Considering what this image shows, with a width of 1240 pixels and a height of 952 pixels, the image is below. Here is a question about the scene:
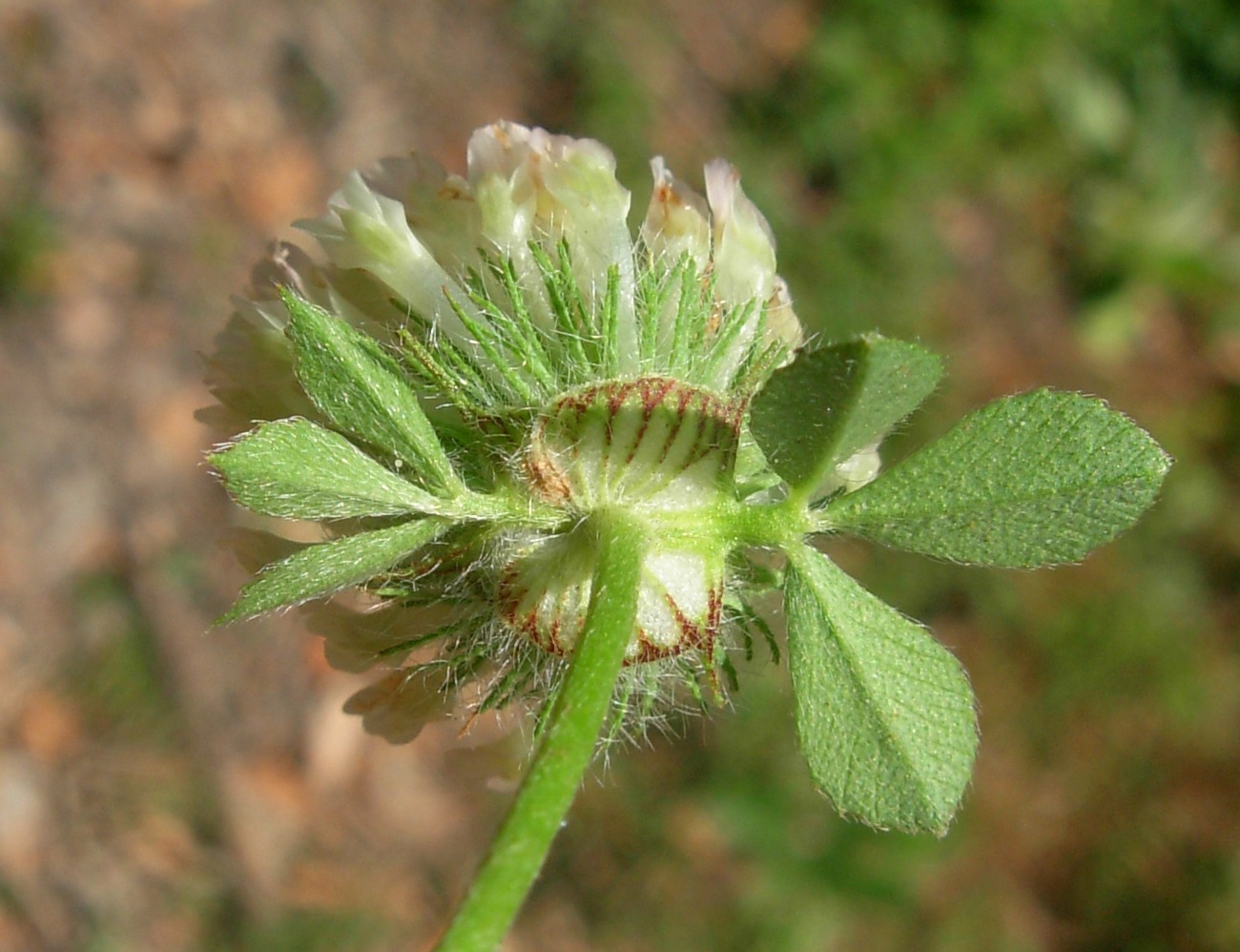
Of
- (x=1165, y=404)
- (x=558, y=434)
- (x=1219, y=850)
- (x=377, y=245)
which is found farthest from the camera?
(x=1165, y=404)

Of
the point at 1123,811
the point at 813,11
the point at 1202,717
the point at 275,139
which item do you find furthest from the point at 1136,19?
the point at 275,139

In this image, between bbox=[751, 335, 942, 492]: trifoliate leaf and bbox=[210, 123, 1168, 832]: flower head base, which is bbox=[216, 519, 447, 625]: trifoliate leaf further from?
bbox=[751, 335, 942, 492]: trifoliate leaf

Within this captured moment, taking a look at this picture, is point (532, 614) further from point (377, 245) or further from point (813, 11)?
point (813, 11)

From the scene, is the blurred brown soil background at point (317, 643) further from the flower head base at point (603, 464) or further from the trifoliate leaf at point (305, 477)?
the trifoliate leaf at point (305, 477)

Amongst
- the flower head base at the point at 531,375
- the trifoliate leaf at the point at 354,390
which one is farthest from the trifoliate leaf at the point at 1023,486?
the trifoliate leaf at the point at 354,390

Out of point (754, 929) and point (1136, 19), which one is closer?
point (754, 929)

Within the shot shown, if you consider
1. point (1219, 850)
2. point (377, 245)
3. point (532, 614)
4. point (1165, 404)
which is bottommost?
point (1219, 850)

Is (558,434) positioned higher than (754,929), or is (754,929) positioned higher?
(558,434)
